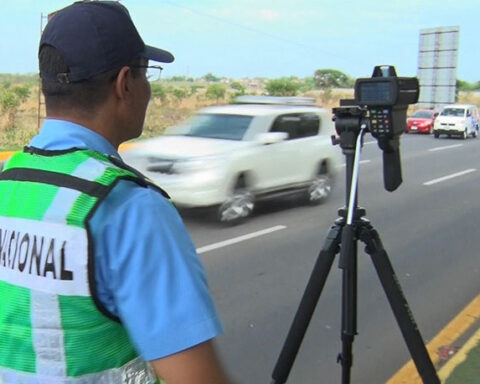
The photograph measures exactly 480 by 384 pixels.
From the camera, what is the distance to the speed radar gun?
2.64 meters

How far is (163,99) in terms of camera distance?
1272 inches

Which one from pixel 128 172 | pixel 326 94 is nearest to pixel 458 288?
pixel 128 172

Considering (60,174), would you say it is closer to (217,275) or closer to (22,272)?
(22,272)

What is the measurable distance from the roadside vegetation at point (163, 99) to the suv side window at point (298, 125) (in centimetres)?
87

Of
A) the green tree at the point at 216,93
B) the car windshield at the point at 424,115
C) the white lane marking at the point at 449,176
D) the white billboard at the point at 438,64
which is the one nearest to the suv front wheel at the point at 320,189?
the white lane marking at the point at 449,176

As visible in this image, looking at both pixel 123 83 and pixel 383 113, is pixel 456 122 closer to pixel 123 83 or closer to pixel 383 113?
pixel 383 113

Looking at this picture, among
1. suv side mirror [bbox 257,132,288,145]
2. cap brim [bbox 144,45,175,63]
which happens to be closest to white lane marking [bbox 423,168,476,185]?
suv side mirror [bbox 257,132,288,145]

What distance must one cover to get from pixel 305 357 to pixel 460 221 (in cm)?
516

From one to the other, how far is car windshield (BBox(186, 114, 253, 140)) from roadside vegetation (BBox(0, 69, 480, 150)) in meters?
0.89

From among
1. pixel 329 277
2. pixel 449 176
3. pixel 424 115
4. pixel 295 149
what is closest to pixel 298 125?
pixel 295 149

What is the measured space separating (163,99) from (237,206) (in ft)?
84.0

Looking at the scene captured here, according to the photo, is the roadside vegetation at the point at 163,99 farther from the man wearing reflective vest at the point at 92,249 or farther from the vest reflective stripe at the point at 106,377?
the vest reflective stripe at the point at 106,377

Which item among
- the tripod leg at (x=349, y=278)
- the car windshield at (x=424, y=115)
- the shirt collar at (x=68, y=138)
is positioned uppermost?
the shirt collar at (x=68, y=138)

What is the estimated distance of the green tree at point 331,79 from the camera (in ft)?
167
